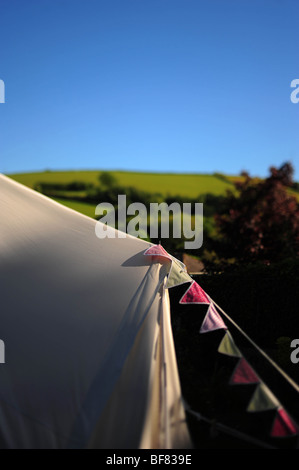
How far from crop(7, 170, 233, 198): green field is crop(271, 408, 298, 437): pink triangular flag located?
4252cm

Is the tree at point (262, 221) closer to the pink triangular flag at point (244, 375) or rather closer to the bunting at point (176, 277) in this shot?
the bunting at point (176, 277)

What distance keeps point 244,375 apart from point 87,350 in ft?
5.30

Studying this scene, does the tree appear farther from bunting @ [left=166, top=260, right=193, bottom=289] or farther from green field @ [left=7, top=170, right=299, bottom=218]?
green field @ [left=7, top=170, right=299, bottom=218]

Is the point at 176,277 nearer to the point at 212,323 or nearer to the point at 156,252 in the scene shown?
the point at 156,252

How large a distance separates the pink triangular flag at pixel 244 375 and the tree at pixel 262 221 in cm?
1089

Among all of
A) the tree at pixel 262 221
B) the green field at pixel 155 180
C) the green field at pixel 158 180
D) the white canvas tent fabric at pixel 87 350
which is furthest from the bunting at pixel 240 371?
the green field at pixel 155 180

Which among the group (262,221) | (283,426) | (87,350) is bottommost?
(283,426)

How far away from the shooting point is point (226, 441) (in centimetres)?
486

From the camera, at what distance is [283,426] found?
12.9 ft

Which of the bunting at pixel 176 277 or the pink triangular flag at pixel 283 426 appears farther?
the bunting at pixel 176 277

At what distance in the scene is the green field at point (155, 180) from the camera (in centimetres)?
4862

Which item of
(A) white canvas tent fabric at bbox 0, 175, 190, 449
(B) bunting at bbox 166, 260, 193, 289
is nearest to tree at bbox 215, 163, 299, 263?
(B) bunting at bbox 166, 260, 193, 289

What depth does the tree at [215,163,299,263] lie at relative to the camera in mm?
15211

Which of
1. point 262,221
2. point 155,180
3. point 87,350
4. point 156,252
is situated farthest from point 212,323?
point 155,180
